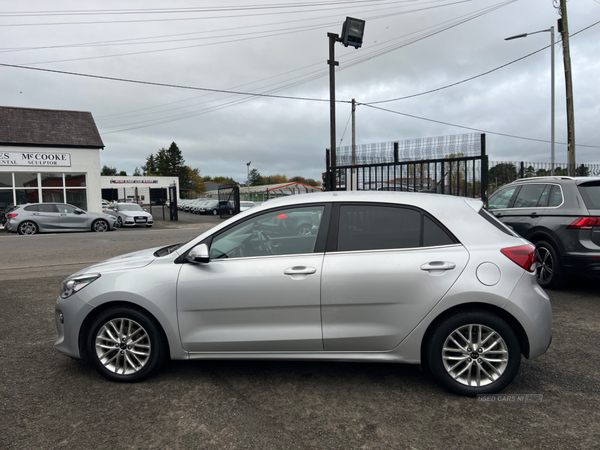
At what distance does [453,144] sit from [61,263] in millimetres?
9450

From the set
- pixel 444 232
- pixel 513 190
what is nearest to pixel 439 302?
pixel 444 232

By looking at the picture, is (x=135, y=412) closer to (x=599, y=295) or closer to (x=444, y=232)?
(x=444, y=232)

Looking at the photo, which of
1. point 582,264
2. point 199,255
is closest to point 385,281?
point 199,255

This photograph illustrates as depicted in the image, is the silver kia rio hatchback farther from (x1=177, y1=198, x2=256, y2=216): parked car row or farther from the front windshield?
(x1=177, y1=198, x2=256, y2=216): parked car row

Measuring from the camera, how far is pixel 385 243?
3.55m

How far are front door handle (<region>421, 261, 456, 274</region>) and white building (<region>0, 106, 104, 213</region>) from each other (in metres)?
26.4

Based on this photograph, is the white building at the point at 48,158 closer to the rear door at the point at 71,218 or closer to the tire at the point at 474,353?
the rear door at the point at 71,218

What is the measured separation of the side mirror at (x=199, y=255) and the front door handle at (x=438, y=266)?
170 centimetres

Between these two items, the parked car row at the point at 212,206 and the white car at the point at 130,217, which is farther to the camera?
the parked car row at the point at 212,206

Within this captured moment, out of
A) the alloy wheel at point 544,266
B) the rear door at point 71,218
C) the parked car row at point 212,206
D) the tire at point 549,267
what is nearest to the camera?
the tire at point 549,267

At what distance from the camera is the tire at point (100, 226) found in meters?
20.7

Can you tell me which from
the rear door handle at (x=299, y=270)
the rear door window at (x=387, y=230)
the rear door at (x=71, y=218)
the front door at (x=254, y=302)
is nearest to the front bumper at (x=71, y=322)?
the front door at (x=254, y=302)

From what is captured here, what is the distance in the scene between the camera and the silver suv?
608 cm

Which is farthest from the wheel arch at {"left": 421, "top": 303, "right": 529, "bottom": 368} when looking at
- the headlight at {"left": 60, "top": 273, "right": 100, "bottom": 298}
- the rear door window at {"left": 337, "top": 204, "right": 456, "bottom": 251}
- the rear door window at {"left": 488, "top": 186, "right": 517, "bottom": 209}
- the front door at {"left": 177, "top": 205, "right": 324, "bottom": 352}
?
the rear door window at {"left": 488, "top": 186, "right": 517, "bottom": 209}
